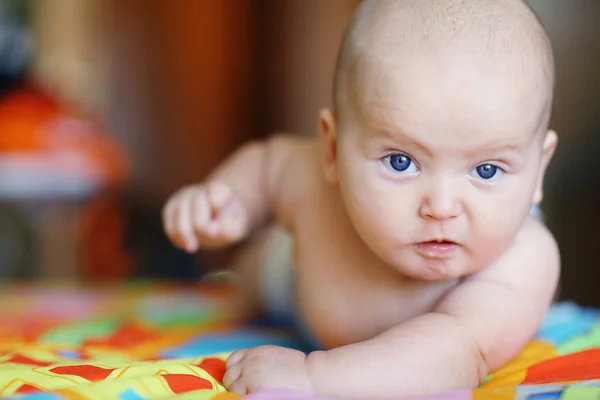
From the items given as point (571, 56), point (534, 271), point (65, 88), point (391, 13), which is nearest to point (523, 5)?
point (391, 13)

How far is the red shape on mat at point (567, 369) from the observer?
789mm

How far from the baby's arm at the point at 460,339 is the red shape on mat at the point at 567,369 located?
4 centimetres

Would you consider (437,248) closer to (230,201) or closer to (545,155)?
→ (545,155)

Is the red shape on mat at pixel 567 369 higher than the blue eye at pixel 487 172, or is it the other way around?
the blue eye at pixel 487 172

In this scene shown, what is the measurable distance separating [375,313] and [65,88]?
297 centimetres

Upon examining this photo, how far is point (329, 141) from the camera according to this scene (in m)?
0.90

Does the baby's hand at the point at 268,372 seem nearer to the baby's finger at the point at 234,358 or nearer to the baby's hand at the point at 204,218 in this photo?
the baby's finger at the point at 234,358

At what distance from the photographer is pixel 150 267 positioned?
3.36 meters

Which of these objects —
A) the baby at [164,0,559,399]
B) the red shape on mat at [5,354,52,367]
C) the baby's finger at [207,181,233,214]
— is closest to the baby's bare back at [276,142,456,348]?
the baby at [164,0,559,399]

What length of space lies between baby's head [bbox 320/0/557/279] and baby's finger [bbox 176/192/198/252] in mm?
234

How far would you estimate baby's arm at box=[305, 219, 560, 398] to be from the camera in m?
0.72

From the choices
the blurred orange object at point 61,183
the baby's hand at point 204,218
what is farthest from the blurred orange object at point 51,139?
the baby's hand at point 204,218

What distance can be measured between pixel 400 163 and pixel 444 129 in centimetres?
6

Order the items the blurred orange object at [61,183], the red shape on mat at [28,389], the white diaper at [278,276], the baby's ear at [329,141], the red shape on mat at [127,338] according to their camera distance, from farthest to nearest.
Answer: the blurred orange object at [61,183] → the white diaper at [278,276] → the red shape on mat at [127,338] → the baby's ear at [329,141] → the red shape on mat at [28,389]
